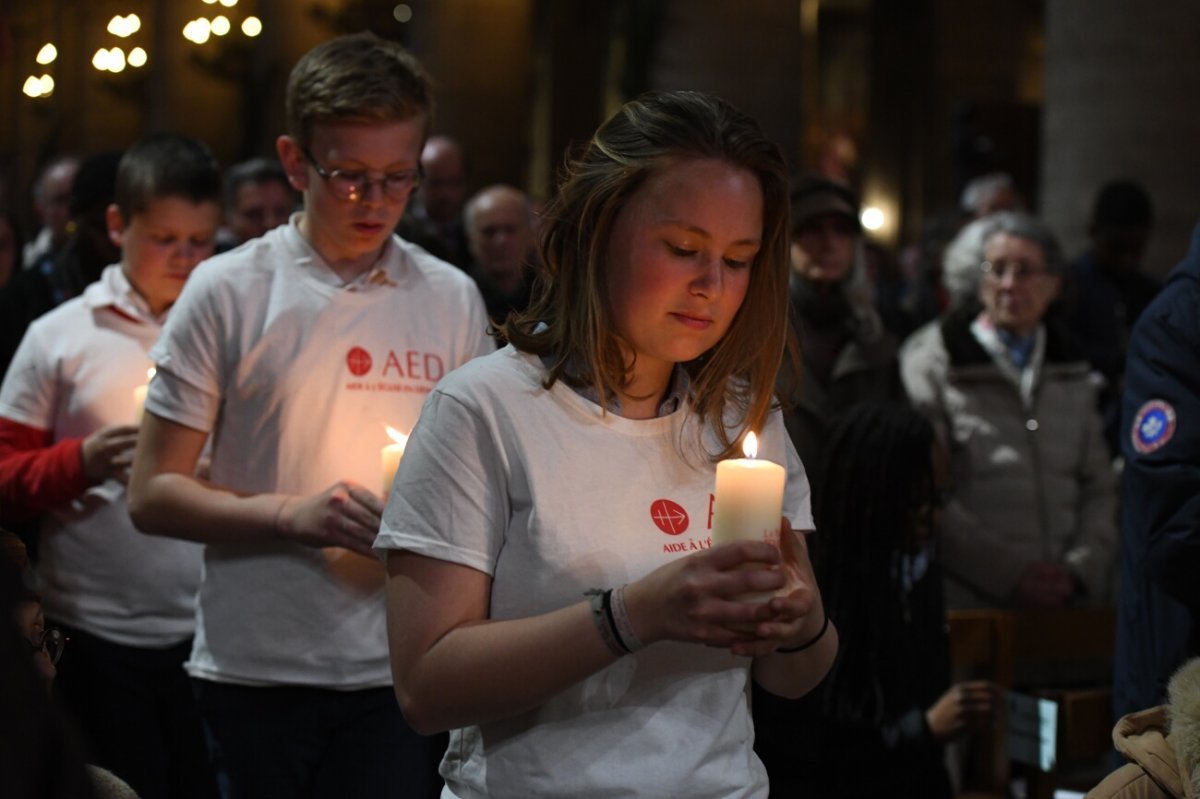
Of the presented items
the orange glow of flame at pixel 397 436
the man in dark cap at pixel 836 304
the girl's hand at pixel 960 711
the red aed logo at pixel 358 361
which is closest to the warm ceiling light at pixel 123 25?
the man in dark cap at pixel 836 304

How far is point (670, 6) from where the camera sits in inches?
383

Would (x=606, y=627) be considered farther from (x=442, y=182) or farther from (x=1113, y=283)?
(x=1113, y=283)

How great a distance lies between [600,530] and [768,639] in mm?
317

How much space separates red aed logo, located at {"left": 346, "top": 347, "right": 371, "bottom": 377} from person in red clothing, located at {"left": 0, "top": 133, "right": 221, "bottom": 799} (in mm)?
916

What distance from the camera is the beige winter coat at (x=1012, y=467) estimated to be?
18.2 feet

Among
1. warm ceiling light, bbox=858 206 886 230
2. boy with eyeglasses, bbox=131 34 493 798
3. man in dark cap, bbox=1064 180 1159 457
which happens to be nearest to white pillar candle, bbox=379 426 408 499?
boy with eyeglasses, bbox=131 34 493 798

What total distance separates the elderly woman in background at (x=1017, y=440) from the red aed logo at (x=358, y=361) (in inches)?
112

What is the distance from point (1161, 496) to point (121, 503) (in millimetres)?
2482

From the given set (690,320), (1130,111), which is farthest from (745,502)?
(1130,111)

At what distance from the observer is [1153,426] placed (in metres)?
3.58

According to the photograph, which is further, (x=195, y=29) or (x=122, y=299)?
(x=195, y=29)

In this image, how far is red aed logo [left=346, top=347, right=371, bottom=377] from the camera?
125 inches

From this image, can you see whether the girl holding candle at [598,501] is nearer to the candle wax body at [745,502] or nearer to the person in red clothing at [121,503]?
the candle wax body at [745,502]

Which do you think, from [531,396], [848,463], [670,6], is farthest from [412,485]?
[670,6]
